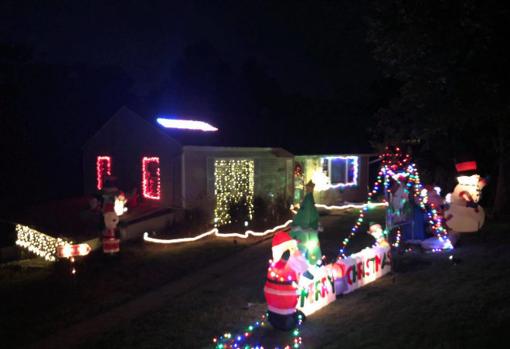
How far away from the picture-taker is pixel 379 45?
1412 cm

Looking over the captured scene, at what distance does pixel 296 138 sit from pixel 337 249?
35.4 ft

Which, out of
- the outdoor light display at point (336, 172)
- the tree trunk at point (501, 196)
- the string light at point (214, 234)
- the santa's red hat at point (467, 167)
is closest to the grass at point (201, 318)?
the string light at point (214, 234)

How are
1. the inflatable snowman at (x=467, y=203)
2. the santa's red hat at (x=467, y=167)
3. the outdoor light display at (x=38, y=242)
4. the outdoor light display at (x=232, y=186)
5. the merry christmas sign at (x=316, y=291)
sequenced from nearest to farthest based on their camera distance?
the merry christmas sign at (x=316, y=291) < the inflatable snowman at (x=467, y=203) < the santa's red hat at (x=467, y=167) < the outdoor light display at (x=38, y=242) < the outdoor light display at (x=232, y=186)

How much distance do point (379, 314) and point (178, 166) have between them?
31.8ft

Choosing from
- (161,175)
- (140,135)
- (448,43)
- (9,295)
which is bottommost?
(9,295)

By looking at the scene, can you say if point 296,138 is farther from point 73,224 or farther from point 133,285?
point 133,285

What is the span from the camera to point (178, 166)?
50.6 feet

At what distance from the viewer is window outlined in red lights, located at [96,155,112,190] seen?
18.0 meters

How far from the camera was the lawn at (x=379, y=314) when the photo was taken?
239 inches

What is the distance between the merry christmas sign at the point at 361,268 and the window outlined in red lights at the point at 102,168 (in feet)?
38.7

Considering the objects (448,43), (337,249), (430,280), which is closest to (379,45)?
(448,43)

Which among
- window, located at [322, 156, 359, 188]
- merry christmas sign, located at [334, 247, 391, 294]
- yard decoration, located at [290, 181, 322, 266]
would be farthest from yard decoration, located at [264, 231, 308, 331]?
window, located at [322, 156, 359, 188]

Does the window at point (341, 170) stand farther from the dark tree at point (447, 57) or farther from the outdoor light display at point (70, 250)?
the outdoor light display at point (70, 250)

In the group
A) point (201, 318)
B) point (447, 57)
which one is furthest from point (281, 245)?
point (447, 57)
